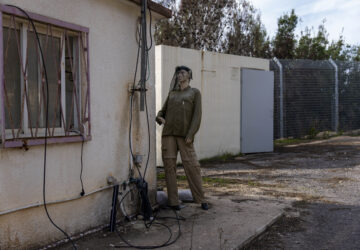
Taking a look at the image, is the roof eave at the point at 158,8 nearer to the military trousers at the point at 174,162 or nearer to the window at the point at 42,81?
the window at the point at 42,81

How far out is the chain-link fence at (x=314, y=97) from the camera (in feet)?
51.0

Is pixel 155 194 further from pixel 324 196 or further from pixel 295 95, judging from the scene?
pixel 295 95

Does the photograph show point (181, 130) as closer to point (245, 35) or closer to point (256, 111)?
point (256, 111)

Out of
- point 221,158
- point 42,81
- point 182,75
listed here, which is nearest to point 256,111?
point 221,158

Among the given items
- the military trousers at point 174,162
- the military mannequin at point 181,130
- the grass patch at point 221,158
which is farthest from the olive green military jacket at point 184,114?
the grass patch at point 221,158

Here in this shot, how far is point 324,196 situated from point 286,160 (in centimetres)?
427

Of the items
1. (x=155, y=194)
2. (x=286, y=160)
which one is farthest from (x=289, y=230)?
(x=286, y=160)

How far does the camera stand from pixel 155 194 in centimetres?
599

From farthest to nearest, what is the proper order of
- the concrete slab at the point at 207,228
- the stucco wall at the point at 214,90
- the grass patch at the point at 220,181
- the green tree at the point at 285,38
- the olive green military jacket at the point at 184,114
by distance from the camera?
the green tree at the point at 285,38 < the stucco wall at the point at 214,90 < the grass patch at the point at 220,181 < the olive green military jacket at the point at 184,114 < the concrete slab at the point at 207,228

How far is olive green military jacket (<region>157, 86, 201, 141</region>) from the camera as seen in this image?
5.77 metres

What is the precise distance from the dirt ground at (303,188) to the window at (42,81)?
95.5 inches

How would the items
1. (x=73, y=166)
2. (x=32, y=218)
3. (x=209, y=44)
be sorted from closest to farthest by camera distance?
1. (x=32, y=218)
2. (x=73, y=166)
3. (x=209, y=44)

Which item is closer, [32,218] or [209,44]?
[32,218]

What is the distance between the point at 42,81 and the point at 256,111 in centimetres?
915
